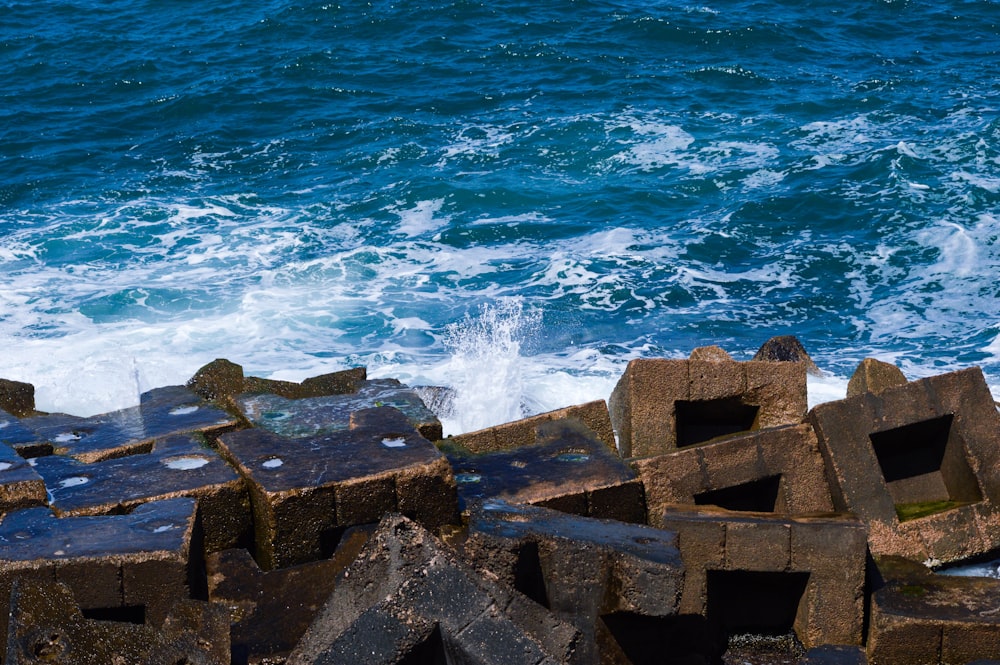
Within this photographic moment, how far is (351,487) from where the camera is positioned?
5.13 meters

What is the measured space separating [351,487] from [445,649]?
4.58ft

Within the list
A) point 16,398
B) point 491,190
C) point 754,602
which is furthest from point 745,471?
point 491,190

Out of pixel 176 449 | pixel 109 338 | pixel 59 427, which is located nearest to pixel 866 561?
pixel 176 449

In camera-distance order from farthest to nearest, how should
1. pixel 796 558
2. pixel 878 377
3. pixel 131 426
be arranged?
pixel 878 377 → pixel 131 426 → pixel 796 558

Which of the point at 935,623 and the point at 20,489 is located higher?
the point at 20,489

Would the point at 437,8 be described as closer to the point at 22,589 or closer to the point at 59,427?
the point at 59,427

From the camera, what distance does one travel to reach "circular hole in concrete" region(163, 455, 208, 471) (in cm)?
568

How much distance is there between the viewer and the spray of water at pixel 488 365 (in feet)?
32.2

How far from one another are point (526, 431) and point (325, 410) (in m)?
1.27

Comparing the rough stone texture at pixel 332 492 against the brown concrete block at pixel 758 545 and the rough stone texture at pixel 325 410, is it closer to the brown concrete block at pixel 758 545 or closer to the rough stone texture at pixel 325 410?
the rough stone texture at pixel 325 410

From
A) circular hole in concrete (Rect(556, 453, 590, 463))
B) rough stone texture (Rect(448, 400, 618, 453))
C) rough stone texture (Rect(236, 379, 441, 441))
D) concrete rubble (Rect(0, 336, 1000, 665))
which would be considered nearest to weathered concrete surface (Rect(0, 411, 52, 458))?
concrete rubble (Rect(0, 336, 1000, 665))

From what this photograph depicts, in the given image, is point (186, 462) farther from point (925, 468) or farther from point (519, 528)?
point (925, 468)

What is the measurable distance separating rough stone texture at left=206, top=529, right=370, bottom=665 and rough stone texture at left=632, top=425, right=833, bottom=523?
1.71m

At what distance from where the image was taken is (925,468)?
6.82m
